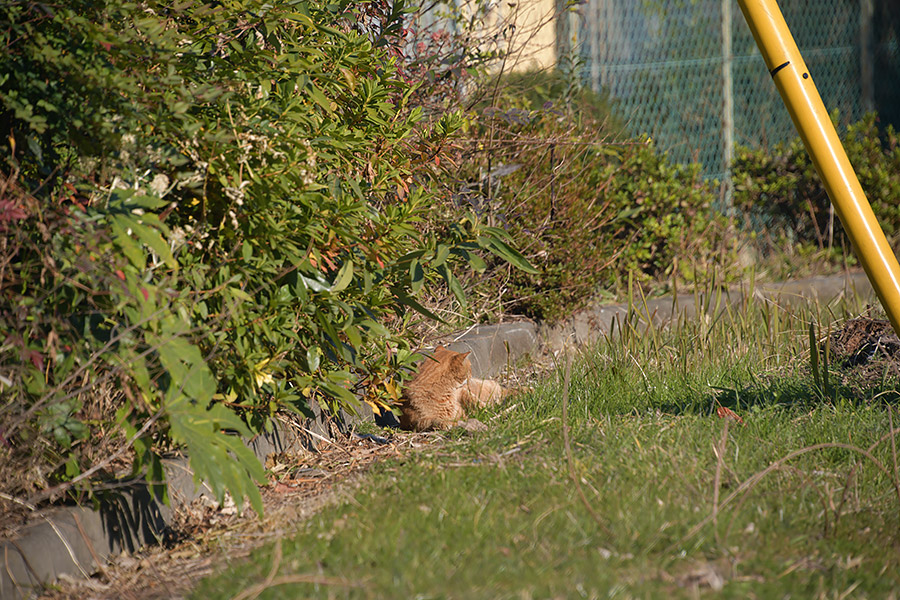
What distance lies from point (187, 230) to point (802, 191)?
21.0 ft

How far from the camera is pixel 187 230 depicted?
2.57 meters

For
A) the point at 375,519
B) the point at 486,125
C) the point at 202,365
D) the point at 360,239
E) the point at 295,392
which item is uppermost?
the point at 486,125

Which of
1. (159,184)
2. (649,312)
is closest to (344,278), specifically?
(159,184)

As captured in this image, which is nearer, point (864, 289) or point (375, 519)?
point (375, 519)

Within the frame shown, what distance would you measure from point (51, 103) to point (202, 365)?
0.84 metres

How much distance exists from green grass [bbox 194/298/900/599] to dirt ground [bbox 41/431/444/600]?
13cm

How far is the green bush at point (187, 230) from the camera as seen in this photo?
220cm

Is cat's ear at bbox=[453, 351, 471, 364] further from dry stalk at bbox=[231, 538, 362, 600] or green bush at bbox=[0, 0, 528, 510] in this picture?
dry stalk at bbox=[231, 538, 362, 600]

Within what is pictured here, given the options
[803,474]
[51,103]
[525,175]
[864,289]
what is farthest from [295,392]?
[864,289]

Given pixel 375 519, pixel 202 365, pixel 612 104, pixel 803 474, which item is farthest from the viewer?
pixel 612 104

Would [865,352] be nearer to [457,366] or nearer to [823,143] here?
[823,143]

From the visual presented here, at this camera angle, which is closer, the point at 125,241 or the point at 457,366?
the point at 125,241

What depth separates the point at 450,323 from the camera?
4469 mm

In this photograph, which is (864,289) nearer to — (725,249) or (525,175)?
(725,249)
